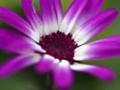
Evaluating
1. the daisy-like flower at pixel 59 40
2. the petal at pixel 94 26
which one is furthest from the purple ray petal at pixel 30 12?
the petal at pixel 94 26

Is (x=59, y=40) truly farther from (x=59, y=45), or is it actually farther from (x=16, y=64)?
(x=16, y=64)

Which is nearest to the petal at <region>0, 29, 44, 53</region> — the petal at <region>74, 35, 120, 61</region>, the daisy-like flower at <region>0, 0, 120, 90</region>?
the daisy-like flower at <region>0, 0, 120, 90</region>

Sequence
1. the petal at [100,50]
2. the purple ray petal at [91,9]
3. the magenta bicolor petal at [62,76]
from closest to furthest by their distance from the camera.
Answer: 1. the magenta bicolor petal at [62,76]
2. the petal at [100,50]
3. the purple ray petal at [91,9]

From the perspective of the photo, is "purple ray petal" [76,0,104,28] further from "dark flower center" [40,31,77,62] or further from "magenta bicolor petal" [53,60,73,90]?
"magenta bicolor petal" [53,60,73,90]

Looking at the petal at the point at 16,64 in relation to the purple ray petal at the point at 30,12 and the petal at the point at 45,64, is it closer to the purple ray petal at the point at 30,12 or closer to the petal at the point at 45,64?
the petal at the point at 45,64

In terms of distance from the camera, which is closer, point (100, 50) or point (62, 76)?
point (62, 76)

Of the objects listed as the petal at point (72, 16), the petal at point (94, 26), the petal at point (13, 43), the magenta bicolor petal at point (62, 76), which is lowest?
the magenta bicolor petal at point (62, 76)

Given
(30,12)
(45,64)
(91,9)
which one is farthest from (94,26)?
(45,64)

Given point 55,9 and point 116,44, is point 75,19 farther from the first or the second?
point 116,44

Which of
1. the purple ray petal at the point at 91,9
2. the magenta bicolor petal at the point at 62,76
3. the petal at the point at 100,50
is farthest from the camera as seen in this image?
the purple ray petal at the point at 91,9
